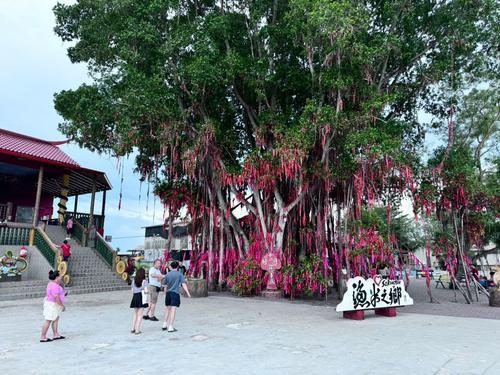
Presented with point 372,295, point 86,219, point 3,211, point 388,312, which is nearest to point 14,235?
point 86,219

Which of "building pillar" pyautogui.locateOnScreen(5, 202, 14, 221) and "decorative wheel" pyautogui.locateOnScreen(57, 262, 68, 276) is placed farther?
"building pillar" pyautogui.locateOnScreen(5, 202, 14, 221)

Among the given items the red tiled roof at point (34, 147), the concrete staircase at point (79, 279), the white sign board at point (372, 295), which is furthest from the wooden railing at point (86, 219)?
the white sign board at point (372, 295)

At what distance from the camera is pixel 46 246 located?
47.1 ft

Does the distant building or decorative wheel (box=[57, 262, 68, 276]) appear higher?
the distant building

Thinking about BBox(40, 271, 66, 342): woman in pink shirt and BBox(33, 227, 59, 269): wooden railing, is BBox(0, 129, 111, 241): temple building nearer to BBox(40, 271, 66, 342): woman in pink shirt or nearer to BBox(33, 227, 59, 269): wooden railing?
BBox(33, 227, 59, 269): wooden railing

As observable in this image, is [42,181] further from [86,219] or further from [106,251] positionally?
[106,251]

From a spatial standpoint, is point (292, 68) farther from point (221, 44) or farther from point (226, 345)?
point (226, 345)

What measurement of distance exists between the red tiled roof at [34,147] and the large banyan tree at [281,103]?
353 centimetres

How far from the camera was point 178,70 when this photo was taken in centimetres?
1234

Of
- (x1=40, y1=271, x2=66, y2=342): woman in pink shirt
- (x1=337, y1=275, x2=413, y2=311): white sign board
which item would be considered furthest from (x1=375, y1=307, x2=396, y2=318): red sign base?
(x1=40, y1=271, x2=66, y2=342): woman in pink shirt

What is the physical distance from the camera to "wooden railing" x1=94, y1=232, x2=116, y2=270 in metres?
16.7

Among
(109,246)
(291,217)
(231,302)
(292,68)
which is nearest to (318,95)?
(292,68)

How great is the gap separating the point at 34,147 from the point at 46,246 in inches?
266

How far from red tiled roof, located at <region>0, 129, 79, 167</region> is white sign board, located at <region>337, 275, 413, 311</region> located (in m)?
13.2
